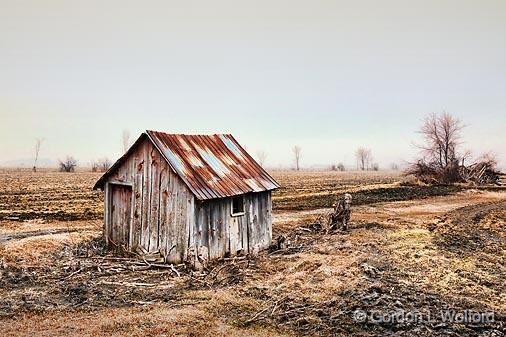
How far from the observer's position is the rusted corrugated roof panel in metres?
12.7

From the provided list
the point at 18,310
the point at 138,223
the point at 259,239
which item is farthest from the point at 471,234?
the point at 18,310

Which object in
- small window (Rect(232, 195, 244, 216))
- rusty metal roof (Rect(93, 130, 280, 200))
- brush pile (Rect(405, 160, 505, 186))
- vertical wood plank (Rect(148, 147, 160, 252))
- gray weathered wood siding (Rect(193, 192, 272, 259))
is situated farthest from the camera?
brush pile (Rect(405, 160, 505, 186))

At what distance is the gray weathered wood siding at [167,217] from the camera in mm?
12420

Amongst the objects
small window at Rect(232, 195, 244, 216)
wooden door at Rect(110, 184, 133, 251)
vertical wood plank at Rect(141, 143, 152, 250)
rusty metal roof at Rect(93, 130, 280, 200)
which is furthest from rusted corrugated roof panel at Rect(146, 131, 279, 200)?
wooden door at Rect(110, 184, 133, 251)

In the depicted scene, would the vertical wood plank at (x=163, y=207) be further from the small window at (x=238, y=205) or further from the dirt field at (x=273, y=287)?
the small window at (x=238, y=205)

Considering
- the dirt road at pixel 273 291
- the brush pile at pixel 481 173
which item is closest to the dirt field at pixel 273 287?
the dirt road at pixel 273 291

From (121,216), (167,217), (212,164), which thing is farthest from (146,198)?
(212,164)

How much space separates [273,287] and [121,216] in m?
6.08

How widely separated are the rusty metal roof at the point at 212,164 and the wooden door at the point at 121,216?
2131mm

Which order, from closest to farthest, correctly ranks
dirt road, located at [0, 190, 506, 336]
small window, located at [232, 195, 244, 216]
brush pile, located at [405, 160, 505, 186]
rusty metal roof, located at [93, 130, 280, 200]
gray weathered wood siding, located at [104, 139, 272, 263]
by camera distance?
dirt road, located at [0, 190, 506, 336]
gray weathered wood siding, located at [104, 139, 272, 263]
rusty metal roof, located at [93, 130, 280, 200]
small window, located at [232, 195, 244, 216]
brush pile, located at [405, 160, 505, 186]

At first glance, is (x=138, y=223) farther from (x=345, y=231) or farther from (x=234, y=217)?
(x=345, y=231)

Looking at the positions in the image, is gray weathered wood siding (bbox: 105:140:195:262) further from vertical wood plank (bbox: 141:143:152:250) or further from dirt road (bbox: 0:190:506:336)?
dirt road (bbox: 0:190:506:336)

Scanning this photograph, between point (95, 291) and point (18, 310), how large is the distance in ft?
5.85

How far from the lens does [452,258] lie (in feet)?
45.3
